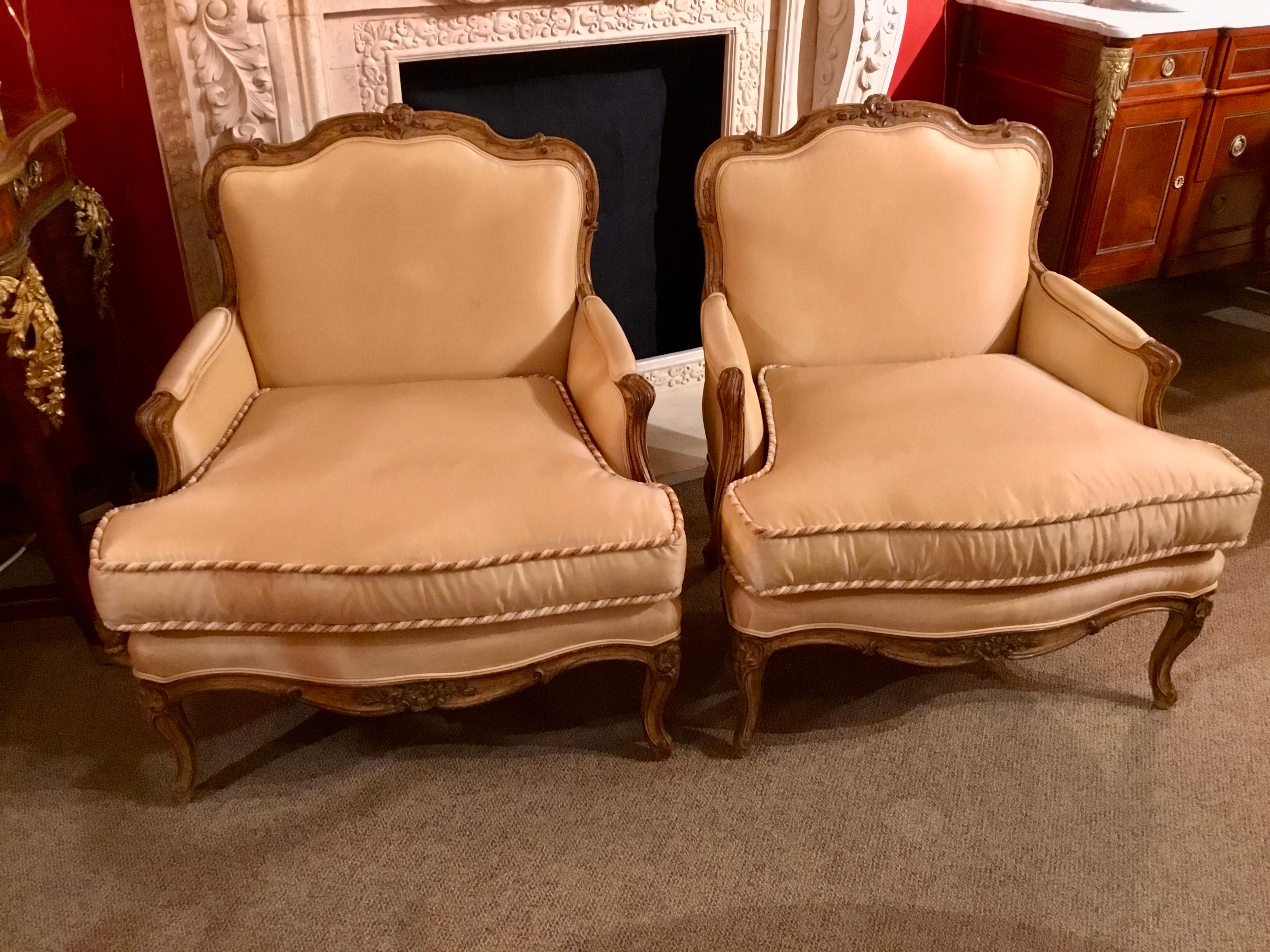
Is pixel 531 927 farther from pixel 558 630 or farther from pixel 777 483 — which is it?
pixel 777 483

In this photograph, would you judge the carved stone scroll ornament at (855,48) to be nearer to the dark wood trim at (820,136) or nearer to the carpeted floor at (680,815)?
the dark wood trim at (820,136)

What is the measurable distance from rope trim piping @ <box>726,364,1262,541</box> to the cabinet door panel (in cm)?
128

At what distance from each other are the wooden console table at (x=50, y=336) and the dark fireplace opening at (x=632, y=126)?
0.65 metres

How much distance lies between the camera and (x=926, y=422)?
5.01 ft

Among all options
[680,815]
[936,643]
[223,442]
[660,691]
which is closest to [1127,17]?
[936,643]

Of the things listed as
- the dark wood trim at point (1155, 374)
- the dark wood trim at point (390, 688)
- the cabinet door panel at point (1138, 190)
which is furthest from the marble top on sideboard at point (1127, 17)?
the dark wood trim at point (390, 688)

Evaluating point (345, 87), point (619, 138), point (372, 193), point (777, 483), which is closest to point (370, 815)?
point (777, 483)

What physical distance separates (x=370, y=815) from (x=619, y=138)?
1506mm

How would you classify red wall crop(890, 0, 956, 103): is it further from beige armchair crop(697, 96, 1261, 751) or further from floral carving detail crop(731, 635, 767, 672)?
floral carving detail crop(731, 635, 767, 672)

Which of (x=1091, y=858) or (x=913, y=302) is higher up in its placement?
(x=913, y=302)

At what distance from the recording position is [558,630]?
1.38 m

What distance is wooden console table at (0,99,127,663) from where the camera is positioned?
4.76ft

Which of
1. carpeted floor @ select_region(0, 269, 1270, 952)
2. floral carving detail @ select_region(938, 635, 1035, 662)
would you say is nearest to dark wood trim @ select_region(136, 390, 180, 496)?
carpeted floor @ select_region(0, 269, 1270, 952)

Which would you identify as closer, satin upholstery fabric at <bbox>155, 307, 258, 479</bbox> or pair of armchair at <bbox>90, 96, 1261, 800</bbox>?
pair of armchair at <bbox>90, 96, 1261, 800</bbox>
